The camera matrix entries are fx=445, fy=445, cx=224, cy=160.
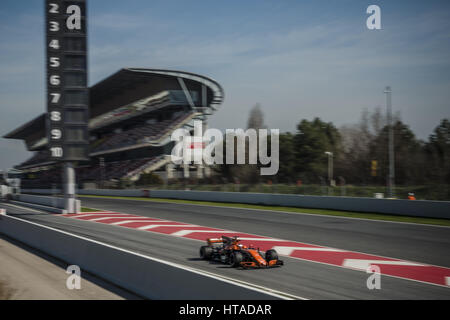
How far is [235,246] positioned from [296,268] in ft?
4.49

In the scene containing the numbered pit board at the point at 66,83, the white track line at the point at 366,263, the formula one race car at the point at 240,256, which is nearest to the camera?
the formula one race car at the point at 240,256

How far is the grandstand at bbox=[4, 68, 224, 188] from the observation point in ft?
180

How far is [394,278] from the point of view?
27.9 ft

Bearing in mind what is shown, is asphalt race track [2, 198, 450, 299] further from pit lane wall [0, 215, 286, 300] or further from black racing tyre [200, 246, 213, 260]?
pit lane wall [0, 215, 286, 300]

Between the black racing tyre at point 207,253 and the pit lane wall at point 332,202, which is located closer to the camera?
the black racing tyre at point 207,253

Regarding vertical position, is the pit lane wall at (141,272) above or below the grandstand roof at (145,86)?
below

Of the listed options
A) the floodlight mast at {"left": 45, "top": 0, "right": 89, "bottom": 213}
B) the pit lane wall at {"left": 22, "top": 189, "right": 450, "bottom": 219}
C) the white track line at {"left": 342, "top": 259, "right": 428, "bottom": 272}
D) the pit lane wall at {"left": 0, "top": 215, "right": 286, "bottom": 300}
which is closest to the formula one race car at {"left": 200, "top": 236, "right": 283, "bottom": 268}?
the white track line at {"left": 342, "top": 259, "right": 428, "bottom": 272}

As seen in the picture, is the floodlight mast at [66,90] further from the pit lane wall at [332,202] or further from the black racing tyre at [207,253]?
the black racing tyre at [207,253]

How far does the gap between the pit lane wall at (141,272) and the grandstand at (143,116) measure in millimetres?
37139

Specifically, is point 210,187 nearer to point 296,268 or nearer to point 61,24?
point 61,24

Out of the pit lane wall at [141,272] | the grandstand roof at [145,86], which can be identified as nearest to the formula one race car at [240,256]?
the pit lane wall at [141,272]

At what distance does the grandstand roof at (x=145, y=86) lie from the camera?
54.1m

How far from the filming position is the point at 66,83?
22641 millimetres

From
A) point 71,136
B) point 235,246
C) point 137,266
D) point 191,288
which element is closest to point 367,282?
point 235,246
